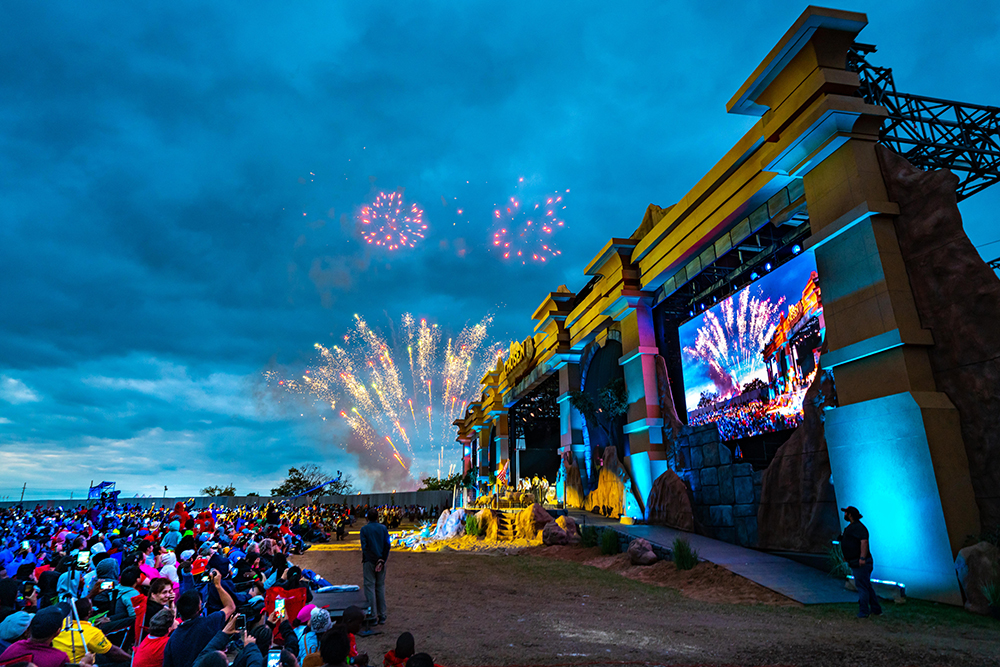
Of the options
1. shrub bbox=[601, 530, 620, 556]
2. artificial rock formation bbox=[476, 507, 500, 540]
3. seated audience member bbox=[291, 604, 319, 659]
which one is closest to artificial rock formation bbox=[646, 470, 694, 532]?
shrub bbox=[601, 530, 620, 556]

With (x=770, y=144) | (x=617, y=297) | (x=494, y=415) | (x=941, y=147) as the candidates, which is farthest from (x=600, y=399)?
(x=494, y=415)

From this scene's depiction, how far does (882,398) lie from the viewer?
1040cm

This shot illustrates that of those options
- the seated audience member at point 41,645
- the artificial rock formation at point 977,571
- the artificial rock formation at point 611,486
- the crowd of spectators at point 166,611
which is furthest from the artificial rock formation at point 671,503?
the seated audience member at point 41,645

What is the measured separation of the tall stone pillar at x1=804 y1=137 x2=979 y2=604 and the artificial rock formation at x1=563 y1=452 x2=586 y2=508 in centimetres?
1598

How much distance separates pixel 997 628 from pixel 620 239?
1685 centimetres

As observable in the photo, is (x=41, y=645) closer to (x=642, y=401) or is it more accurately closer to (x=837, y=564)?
(x=837, y=564)

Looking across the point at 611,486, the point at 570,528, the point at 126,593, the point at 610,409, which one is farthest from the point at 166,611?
the point at 611,486

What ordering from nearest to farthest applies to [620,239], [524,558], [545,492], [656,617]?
[656,617]
[524,558]
[620,239]
[545,492]

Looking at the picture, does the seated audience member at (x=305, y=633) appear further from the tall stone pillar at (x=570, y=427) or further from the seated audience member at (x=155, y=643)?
the tall stone pillar at (x=570, y=427)

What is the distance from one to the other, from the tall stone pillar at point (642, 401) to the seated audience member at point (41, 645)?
18.1 metres

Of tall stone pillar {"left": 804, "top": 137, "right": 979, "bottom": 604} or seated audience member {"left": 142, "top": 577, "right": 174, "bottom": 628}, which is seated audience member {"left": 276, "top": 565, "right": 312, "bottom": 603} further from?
tall stone pillar {"left": 804, "top": 137, "right": 979, "bottom": 604}

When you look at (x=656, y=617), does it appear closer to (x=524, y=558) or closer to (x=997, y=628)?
(x=997, y=628)

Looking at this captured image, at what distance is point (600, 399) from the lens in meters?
23.4

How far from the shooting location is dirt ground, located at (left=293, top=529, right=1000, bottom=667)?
6777mm
